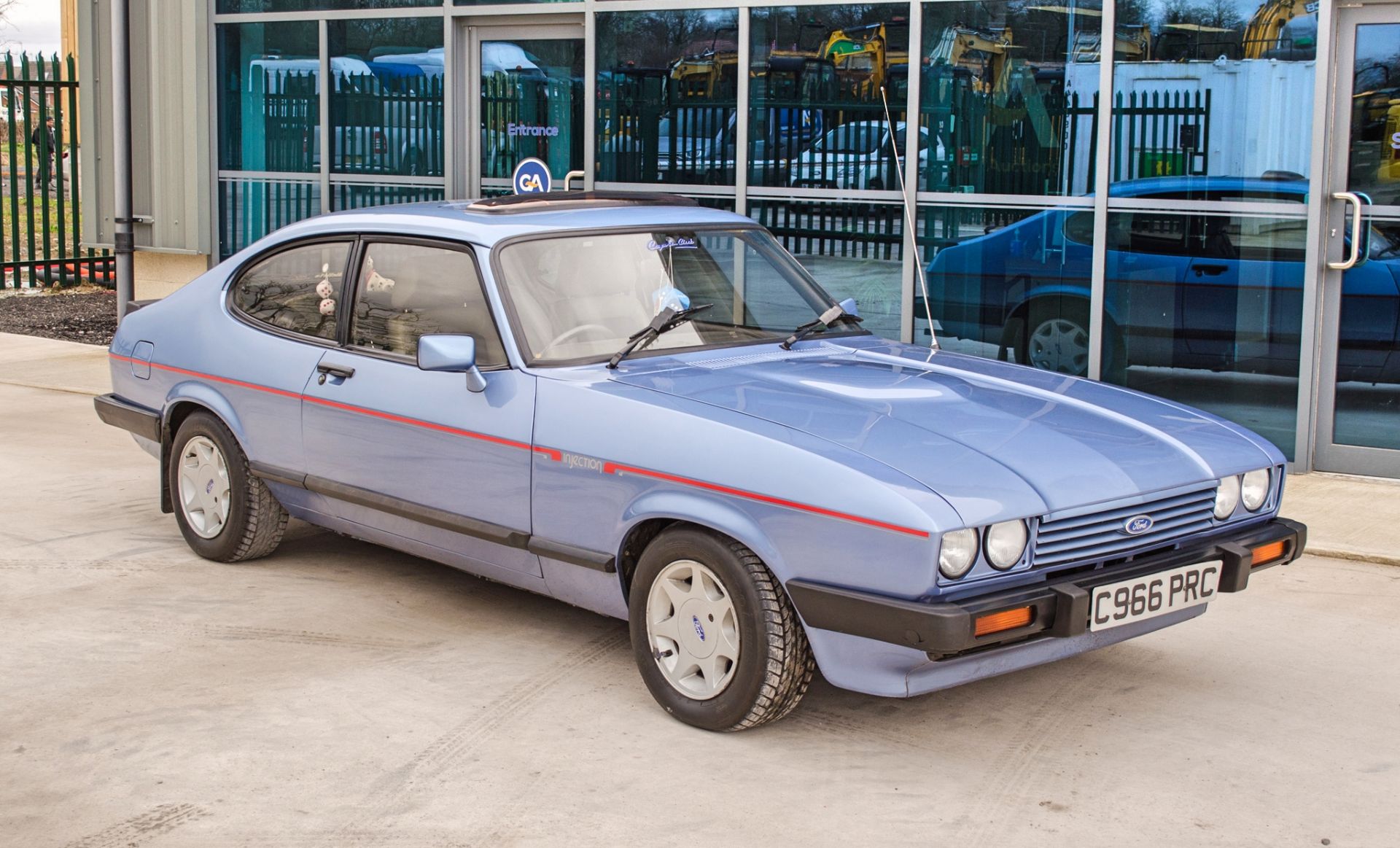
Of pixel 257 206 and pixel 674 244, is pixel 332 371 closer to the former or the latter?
pixel 674 244

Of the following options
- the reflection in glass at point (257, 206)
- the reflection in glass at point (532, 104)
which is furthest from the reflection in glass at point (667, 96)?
the reflection in glass at point (257, 206)

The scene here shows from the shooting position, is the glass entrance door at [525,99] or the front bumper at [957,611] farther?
the glass entrance door at [525,99]

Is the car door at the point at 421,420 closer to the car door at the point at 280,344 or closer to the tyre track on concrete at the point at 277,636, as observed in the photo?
the car door at the point at 280,344

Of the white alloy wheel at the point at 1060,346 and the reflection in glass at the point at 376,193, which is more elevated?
the reflection in glass at the point at 376,193

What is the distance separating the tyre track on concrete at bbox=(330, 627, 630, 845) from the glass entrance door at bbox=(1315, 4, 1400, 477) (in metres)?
4.74

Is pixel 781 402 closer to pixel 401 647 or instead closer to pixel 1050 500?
pixel 1050 500

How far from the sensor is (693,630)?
15.8 ft

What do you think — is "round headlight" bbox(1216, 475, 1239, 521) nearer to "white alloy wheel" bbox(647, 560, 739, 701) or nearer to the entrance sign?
"white alloy wheel" bbox(647, 560, 739, 701)

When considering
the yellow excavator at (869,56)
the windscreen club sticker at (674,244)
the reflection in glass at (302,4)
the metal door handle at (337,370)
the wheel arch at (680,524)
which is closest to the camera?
the wheel arch at (680,524)

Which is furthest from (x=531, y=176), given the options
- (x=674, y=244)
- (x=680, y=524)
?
(x=680, y=524)

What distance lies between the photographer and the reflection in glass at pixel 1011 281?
9367 millimetres

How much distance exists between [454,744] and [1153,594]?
2.09 m

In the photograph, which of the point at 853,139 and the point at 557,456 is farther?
the point at 853,139

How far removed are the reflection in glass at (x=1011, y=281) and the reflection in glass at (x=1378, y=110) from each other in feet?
4.94
